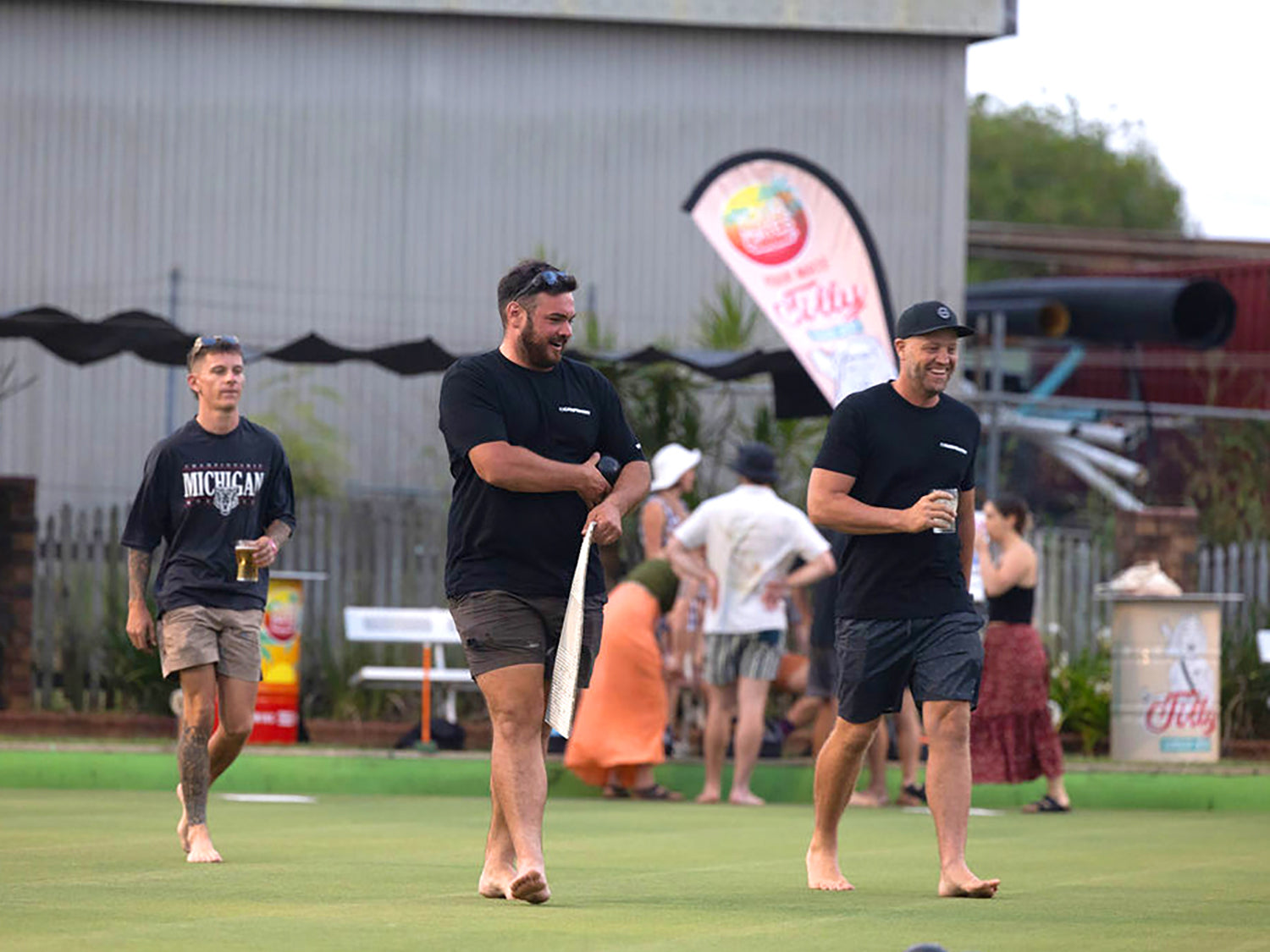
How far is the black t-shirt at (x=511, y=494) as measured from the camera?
23.4ft

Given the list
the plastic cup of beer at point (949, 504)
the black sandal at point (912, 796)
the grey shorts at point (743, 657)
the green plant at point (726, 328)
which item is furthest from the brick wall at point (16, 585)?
the plastic cup of beer at point (949, 504)

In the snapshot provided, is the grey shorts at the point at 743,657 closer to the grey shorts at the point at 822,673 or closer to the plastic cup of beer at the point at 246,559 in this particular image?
the grey shorts at the point at 822,673

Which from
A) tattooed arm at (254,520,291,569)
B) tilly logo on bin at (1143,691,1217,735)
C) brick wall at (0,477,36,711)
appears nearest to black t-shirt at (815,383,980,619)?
tattooed arm at (254,520,291,569)

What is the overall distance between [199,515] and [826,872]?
9.71ft

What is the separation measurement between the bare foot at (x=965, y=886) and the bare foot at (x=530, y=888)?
1.39 m

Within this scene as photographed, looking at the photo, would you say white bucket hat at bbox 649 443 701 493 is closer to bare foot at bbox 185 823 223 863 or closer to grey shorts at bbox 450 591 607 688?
bare foot at bbox 185 823 223 863

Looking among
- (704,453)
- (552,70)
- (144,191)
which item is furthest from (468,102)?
(704,453)

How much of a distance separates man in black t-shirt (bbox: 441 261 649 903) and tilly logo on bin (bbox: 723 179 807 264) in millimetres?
8179

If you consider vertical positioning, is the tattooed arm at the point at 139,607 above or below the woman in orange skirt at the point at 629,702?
above

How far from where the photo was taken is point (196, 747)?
890 centimetres

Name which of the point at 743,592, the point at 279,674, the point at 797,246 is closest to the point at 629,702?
the point at 743,592

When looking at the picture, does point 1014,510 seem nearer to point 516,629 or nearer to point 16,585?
point 516,629

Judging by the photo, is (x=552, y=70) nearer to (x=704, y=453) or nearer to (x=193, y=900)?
(x=704, y=453)

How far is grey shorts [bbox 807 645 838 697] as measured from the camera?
1340 cm
